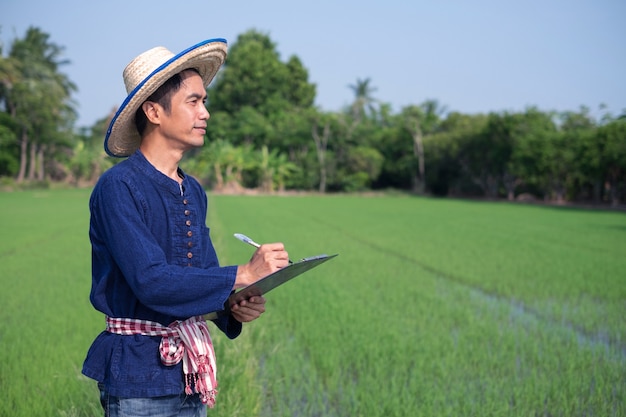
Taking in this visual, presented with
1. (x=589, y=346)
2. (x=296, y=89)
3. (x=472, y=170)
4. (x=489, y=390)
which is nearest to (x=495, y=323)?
(x=589, y=346)

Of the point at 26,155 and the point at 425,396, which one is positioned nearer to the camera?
Result: the point at 425,396

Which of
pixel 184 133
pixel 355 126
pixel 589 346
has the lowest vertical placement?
pixel 589 346

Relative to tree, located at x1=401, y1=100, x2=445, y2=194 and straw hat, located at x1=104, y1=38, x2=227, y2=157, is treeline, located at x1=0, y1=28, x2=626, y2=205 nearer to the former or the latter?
tree, located at x1=401, y1=100, x2=445, y2=194

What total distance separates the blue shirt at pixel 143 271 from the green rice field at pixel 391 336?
53.0 inches

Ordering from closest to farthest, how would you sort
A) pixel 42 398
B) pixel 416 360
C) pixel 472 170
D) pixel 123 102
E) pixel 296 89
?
pixel 123 102
pixel 42 398
pixel 416 360
pixel 472 170
pixel 296 89

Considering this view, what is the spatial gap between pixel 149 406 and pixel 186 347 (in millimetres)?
147

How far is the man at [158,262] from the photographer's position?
4.35ft

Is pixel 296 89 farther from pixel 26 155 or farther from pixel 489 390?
pixel 489 390

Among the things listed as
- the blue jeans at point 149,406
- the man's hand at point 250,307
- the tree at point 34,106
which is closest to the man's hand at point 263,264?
the man's hand at point 250,307

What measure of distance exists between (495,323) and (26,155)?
3402 centimetres

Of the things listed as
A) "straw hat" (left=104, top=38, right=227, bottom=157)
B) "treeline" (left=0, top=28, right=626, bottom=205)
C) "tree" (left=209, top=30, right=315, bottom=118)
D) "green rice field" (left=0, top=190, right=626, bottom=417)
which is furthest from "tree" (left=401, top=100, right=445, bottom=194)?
"straw hat" (left=104, top=38, right=227, bottom=157)

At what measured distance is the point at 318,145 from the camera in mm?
34750

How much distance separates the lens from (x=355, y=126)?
1399 inches

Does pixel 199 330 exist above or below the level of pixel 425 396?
above
